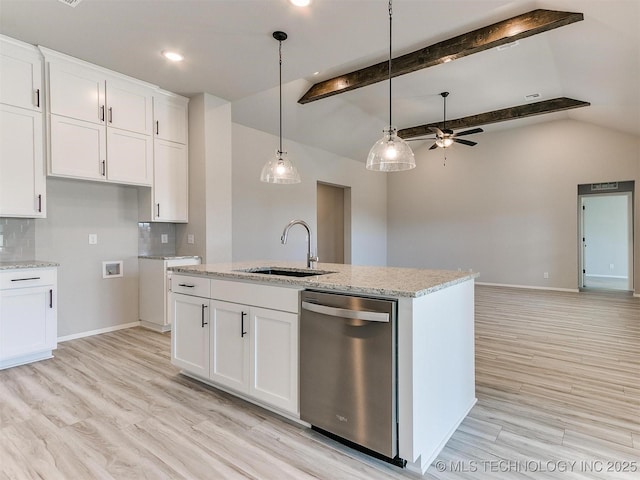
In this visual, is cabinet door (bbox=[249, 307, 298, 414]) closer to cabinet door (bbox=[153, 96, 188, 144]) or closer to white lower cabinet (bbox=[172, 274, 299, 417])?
white lower cabinet (bbox=[172, 274, 299, 417])

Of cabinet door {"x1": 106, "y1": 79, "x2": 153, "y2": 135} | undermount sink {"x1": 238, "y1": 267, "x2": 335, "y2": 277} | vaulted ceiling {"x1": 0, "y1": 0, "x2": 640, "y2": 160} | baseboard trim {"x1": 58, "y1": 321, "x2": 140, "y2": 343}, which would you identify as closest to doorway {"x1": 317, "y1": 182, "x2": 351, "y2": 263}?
vaulted ceiling {"x1": 0, "y1": 0, "x2": 640, "y2": 160}

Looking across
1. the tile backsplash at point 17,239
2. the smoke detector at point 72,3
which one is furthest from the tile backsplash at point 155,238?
the smoke detector at point 72,3

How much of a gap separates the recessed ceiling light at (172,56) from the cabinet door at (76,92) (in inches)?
32.9

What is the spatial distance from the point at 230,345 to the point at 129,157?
2.72 m

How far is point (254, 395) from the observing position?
2303mm

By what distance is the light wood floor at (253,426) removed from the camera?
176 cm

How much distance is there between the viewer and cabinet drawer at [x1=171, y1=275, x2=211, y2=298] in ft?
8.56

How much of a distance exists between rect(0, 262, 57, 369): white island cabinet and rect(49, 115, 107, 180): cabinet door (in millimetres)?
990

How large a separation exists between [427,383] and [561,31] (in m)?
4.09

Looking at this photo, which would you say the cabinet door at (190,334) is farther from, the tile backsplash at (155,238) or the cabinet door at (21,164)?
the tile backsplash at (155,238)

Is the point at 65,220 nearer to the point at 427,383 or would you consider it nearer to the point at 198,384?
the point at 198,384

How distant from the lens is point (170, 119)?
14.3 ft

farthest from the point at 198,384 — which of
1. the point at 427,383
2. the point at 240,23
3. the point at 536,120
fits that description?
the point at 536,120

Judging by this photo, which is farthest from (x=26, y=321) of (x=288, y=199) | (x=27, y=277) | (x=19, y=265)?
(x=288, y=199)
